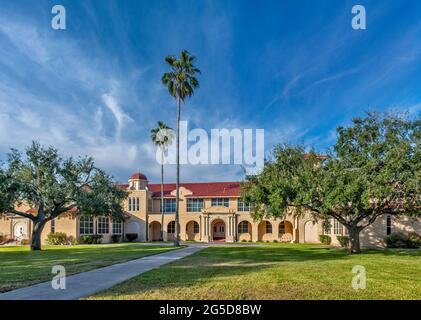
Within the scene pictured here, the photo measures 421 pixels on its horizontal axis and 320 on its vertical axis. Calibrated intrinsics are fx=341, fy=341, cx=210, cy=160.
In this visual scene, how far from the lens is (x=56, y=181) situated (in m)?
28.8

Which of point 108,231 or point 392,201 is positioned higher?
point 392,201

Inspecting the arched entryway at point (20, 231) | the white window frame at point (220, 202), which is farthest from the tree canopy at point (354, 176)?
the arched entryway at point (20, 231)

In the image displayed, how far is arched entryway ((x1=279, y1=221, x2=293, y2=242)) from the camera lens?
42275 millimetres

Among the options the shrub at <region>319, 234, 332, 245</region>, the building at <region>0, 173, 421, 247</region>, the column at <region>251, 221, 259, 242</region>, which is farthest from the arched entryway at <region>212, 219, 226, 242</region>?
the shrub at <region>319, 234, 332, 245</region>

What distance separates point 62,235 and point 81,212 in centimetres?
1296

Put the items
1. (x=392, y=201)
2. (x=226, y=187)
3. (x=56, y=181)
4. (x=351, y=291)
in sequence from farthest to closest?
1. (x=226, y=187)
2. (x=56, y=181)
3. (x=392, y=201)
4. (x=351, y=291)

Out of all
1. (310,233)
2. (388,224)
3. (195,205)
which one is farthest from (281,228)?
(388,224)

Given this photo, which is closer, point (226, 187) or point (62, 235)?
point (62, 235)

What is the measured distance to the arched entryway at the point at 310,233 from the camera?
39688 millimetres

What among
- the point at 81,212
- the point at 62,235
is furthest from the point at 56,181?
the point at 62,235

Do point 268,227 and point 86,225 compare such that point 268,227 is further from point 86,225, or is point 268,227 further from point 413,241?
point 86,225

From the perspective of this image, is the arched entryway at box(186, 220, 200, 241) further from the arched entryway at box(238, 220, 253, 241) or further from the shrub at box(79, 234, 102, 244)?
the shrub at box(79, 234, 102, 244)

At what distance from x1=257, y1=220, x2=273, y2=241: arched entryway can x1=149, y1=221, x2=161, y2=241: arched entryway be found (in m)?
14.4
